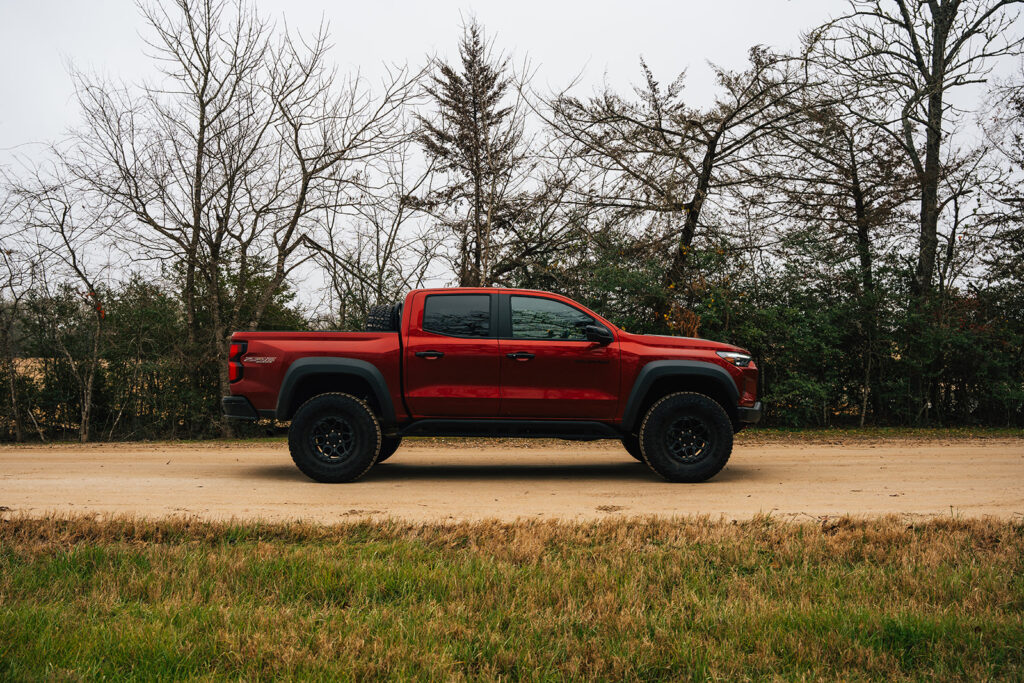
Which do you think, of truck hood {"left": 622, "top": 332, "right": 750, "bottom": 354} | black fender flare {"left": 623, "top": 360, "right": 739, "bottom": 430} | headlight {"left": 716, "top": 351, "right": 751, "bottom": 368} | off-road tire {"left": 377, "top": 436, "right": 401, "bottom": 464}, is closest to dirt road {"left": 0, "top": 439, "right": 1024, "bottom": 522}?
off-road tire {"left": 377, "top": 436, "right": 401, "bottom": 464}

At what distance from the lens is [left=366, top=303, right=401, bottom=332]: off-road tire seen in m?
8.10

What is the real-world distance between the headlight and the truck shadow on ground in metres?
1.24

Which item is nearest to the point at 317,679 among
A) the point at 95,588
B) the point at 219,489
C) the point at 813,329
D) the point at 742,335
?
the point at 95,588

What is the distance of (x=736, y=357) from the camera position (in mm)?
7965

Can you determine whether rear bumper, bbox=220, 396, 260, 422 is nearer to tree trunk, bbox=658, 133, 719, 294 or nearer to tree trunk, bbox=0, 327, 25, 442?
tree trunk, bbox=0, 327, 25, 442

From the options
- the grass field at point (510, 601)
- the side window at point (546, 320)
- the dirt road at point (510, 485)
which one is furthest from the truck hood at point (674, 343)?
the grass field at point (510, 601)

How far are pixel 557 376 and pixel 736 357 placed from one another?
1889 millimetres

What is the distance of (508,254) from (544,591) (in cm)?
1189

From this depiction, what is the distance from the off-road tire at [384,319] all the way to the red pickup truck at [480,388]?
8.8 inches

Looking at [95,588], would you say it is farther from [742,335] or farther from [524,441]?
[742,335]

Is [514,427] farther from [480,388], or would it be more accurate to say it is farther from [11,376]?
[11,376]

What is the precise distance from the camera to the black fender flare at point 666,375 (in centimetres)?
771

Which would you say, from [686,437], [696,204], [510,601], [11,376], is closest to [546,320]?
[686,437]

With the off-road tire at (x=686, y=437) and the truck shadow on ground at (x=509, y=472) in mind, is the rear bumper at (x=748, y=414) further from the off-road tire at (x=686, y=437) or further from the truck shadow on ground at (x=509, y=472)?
the truck shadow on ground at (x=509, y=472)
